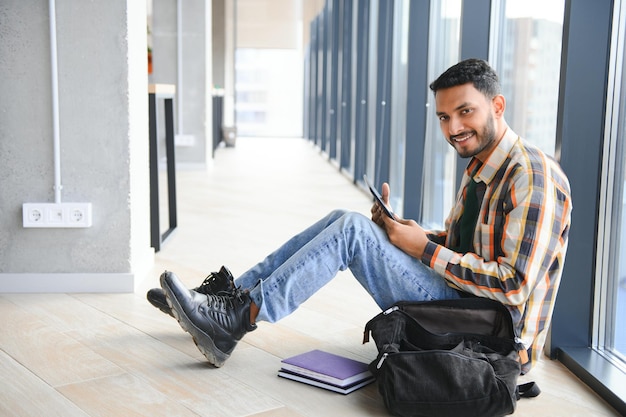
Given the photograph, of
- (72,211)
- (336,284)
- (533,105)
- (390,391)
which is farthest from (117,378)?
(533,105)

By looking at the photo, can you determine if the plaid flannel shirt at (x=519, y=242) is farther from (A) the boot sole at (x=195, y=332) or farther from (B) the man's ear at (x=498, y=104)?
(A) the boot sole at (x=195, y=332)

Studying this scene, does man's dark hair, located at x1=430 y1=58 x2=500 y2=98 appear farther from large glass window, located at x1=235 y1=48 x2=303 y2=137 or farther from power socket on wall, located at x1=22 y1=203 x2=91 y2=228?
large glass window, located at x1=235 y1=48 x2=303 y2=137

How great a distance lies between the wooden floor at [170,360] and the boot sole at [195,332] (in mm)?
55

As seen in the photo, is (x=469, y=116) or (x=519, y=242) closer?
(x=519, y=242)

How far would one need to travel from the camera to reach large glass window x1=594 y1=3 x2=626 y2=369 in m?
2.19

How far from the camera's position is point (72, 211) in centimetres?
305

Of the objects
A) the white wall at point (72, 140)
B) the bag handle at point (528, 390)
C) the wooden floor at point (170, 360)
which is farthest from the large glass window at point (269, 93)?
the bag handle at point (528, 390)

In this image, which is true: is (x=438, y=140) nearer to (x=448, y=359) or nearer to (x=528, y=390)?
(x=528, y=390)

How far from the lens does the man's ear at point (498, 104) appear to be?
1979mm

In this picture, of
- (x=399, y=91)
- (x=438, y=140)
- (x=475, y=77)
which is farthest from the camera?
(x=399, y=91)

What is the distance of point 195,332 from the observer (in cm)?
212

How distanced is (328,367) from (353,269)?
28cm

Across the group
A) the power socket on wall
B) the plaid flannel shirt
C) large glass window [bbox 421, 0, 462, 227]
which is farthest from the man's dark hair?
large glass window [bbox 421, 0, 462, 227]

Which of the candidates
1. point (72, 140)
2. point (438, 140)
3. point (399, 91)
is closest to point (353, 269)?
point (72, 140)
